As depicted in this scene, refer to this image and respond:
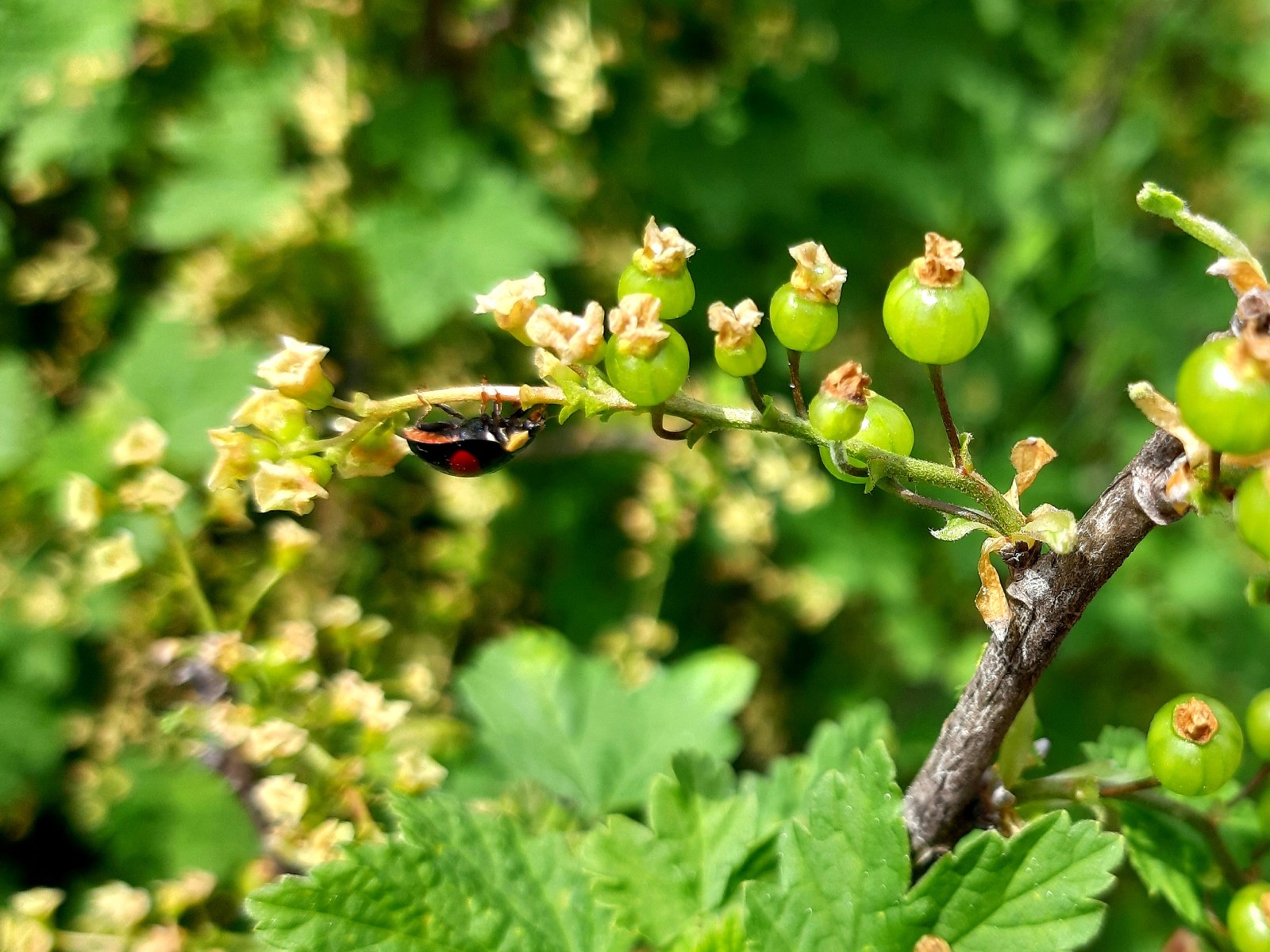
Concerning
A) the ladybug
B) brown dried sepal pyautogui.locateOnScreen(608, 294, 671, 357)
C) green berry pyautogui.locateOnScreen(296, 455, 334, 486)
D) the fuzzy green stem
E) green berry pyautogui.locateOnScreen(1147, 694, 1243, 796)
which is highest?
the fuzzy green stem

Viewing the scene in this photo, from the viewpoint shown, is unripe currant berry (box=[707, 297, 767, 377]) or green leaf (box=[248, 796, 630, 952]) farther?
green leaf (box=[248, 796, 630, 952])

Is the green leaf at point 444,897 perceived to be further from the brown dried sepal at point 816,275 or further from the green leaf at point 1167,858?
the brown dried sepal at point 816,275

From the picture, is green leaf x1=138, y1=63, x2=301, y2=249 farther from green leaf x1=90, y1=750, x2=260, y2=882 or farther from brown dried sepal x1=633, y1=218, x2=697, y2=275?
brown dried sepal x1=633, y1=218, x2=697, y2=275

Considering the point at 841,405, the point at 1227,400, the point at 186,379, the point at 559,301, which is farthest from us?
the point at 559,301

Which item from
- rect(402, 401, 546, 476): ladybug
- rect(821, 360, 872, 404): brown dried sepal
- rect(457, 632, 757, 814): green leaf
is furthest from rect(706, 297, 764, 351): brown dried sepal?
rect(457, 632, 757, 814): green leaf

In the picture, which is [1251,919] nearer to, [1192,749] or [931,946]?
[1192,749]

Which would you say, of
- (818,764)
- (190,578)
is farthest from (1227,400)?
(190,578)

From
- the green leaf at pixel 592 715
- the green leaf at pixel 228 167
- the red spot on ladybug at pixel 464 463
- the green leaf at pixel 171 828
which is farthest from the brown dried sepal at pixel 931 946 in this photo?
the green leaf at pixel 228 167
